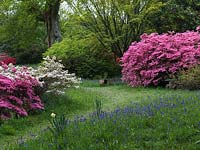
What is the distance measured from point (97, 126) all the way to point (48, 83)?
463 cm

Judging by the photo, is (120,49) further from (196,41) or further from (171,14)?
(196,41)

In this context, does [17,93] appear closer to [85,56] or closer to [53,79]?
[53,79]

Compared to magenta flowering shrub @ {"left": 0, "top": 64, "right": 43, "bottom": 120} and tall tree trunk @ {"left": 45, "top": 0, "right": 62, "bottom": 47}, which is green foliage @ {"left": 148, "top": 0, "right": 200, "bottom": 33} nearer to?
tall tree trunk @ {"left": 45, "top": 0, "right": 62, "bottom": 47}

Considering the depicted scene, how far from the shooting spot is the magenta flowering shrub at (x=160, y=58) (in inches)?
538

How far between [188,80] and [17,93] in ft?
19.2

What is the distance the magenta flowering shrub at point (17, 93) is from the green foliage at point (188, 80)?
5148 mm

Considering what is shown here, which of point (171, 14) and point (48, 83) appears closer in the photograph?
point (48, 83)

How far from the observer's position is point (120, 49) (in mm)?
19141

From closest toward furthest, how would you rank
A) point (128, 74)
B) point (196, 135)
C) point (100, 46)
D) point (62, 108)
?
point (196, 135)
point (62, 108)
point (128, 74)
point (100, 46)

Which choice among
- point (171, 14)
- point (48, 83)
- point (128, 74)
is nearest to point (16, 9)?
point (171, 14)

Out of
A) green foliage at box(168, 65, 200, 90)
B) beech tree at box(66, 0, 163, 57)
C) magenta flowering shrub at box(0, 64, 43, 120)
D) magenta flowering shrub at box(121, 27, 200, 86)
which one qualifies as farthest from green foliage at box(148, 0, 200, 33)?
magenta flowering shrub at box(0, 64, 43, 120)

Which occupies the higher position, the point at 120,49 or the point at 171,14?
the point at 171,14

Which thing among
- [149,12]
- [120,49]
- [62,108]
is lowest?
[62,108]

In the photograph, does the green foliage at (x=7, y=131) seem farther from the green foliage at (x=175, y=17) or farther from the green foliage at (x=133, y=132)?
the green foliage at (x=175, y=17)
